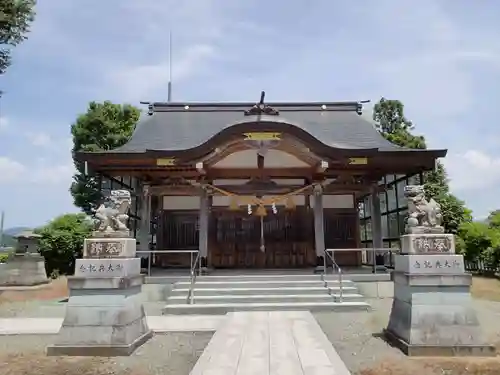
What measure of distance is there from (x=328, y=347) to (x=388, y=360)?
→ 0.75 metres

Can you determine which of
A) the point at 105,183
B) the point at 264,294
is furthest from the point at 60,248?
the point at 264,294

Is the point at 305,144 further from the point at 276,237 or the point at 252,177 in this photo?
the point at 276,237

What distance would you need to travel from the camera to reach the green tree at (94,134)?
842 inches

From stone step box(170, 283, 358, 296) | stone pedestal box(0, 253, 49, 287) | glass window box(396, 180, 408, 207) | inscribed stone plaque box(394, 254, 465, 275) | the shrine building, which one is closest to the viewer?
inscribed stone plaque box(394, 254, 465, 275)

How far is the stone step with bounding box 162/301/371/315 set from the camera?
26.4 ft

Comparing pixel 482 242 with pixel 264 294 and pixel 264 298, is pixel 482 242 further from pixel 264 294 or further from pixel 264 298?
pixel 264 298

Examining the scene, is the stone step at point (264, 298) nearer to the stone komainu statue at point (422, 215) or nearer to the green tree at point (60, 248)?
the stone komainu statue at point (422, 215)

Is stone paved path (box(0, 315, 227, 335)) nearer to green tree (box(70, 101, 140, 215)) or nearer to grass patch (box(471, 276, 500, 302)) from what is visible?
grass patch (box(471, 276, 500, 302))

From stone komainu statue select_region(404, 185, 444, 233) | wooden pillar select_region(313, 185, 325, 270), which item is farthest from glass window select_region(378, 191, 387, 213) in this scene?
stone komainu statue select_region(404, 185, 444, 233)

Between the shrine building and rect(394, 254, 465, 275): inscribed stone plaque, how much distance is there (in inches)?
207

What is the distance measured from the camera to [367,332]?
6266 millimetres

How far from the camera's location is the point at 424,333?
16.4ft

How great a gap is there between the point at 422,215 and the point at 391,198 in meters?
7.20

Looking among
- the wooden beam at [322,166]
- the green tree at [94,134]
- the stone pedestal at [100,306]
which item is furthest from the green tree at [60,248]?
the stone pedestal at [100,306]
